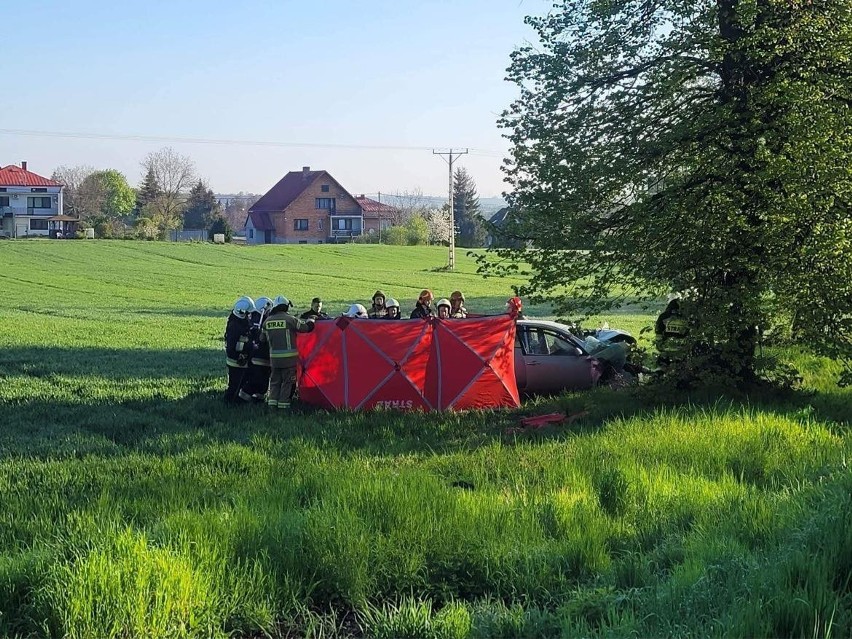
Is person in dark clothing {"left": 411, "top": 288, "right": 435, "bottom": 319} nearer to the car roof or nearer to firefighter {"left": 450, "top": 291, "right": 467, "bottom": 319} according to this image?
firefighter {"left": 450, "top": 291, "right": 467, "bottom": 319}

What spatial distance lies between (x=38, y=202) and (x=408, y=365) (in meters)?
101

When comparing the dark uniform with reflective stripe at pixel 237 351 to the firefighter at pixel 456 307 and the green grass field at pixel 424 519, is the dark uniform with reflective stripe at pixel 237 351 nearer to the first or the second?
the green grass field at pixel 424 519

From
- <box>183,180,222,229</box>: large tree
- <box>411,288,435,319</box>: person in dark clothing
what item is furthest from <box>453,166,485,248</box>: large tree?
<box>411,288,435,319</box>: person in dark clothing

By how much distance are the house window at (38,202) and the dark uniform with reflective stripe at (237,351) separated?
9899 cm

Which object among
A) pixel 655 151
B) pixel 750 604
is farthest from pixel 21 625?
pixel 655 151

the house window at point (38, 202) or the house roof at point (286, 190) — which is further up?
the house roof at point (286, 190)

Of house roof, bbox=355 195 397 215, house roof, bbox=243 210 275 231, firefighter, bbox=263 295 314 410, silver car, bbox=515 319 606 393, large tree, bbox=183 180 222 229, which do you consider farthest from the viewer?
house roof, bbox=355 195 397 215

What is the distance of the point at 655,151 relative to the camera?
12648 mm

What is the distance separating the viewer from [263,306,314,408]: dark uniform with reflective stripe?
42.7 feet

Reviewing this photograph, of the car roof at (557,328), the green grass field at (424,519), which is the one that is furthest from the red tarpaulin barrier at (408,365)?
the car roof at (557,328)

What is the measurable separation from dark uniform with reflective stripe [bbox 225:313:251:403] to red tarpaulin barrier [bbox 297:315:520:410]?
863mm

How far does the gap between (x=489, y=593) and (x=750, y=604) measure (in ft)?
Answer: 5.76

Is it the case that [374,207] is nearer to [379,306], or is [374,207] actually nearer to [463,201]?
[463,201]

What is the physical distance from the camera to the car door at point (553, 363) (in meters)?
14.5
